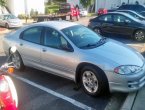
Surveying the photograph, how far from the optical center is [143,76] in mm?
5805

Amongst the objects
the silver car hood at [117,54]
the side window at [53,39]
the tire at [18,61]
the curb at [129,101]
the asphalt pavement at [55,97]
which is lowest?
the asphalt pavement at [55,97]

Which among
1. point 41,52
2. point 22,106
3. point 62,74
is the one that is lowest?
point 22,106

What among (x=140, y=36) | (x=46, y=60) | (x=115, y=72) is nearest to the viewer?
(x=115, y=72)

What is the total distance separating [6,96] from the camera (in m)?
3.76

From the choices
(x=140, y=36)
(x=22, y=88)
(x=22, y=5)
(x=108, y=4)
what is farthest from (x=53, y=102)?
(x=108, y=4)

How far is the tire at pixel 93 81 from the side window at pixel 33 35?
1.84 meters

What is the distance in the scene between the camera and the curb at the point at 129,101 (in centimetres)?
529

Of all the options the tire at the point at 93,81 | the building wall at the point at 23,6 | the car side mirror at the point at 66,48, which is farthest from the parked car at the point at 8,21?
the tire at the point at 93,81

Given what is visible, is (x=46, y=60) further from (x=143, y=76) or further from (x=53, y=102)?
(x=143, y=76)

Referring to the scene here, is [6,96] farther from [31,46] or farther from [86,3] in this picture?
[86,3]

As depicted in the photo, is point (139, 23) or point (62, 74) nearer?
point (62, 74)

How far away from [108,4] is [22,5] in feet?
60.3

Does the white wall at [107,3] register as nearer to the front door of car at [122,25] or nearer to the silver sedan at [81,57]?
the front door of car at [122,25]

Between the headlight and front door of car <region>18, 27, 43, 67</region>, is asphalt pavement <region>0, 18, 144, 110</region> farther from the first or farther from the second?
the headlight
